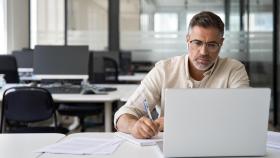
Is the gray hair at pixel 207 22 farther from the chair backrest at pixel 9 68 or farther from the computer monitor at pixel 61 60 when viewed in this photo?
the chair backrest at pixel 9 68

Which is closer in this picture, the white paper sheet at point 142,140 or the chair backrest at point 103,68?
the white paper sheet at point 142,140

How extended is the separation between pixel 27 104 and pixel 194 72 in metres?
1.77

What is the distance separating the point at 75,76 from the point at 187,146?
280 centimetres

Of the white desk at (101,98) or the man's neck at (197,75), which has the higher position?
the man's neck at (197,75)

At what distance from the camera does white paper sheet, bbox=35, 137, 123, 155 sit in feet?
5.25

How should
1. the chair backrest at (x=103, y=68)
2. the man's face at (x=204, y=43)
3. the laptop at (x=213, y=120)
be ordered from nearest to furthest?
the laptop at (x=213, y=120), the man's face at (x=204, y=43), the chair backrest at (x=103, y=68)

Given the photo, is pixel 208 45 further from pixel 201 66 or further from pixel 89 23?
pixel 89 23

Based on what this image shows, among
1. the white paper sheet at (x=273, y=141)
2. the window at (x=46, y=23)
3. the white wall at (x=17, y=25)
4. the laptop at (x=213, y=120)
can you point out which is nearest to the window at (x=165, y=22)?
the window at (x=46, y=23)

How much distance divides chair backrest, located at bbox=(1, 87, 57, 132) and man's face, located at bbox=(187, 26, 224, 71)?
1.76 meters

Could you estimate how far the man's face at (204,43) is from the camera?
1868 mm

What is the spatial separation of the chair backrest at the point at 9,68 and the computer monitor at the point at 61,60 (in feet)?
2.69

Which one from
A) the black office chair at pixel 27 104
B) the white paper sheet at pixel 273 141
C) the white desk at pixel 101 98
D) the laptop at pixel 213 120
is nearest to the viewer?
the laptop at pixel 213 120

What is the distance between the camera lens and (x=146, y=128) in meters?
1.73

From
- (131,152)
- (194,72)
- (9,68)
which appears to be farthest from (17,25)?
(131,152)
